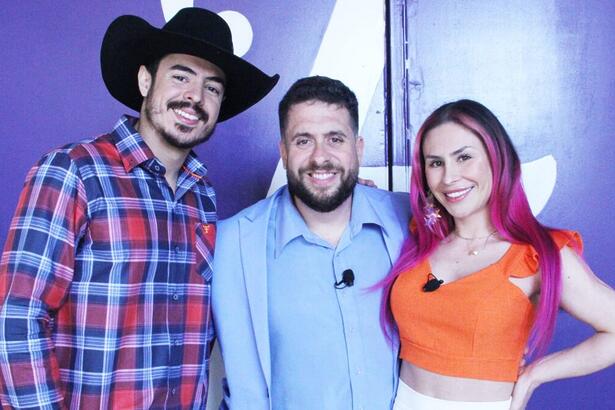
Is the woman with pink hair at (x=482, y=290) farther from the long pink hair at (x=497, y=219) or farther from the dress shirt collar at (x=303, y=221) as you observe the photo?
the dress shirt collar at (x=303, y=221)

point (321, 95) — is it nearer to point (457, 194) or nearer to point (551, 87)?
point (457, 194)

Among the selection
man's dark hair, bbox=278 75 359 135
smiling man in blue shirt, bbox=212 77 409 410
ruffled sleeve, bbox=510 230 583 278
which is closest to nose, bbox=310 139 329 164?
smiling man in blue shirt, bbox=212 77 409 410

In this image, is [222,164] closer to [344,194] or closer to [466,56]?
[344,194]

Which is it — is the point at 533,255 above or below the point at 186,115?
below

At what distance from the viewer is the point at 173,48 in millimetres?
1596

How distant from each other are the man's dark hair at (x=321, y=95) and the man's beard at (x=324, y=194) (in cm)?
18

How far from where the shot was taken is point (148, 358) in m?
1.43

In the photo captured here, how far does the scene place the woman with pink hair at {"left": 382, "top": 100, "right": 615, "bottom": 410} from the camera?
1.36m

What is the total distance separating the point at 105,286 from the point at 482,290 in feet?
3.14

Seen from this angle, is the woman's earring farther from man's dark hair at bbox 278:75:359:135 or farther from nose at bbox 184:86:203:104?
nose at bbox 184:86:203:104

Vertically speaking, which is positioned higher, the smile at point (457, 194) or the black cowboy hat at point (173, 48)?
the black cowboy hat at point (173, 48)

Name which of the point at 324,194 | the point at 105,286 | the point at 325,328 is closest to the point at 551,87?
the point at 324,194

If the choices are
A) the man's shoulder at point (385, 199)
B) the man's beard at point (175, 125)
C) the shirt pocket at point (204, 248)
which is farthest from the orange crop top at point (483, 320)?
the man's beard at point (175, 125)

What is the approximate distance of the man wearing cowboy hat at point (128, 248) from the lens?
1.27m
